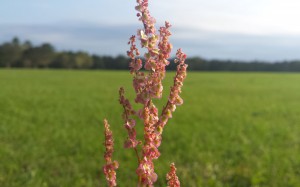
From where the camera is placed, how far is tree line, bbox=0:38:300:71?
352 ft

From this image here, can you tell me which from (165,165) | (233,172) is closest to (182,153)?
(165,165)

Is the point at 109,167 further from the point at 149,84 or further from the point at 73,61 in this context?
the point at 73,61

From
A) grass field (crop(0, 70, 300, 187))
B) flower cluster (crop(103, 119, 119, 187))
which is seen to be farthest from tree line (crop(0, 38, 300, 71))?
flower cluster (crop(103, 119, 119, 187))

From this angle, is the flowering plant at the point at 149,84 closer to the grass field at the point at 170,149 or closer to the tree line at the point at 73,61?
the grass field at the point at 170,149

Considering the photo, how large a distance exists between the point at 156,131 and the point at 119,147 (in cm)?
918

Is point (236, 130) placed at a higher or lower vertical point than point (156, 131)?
lower

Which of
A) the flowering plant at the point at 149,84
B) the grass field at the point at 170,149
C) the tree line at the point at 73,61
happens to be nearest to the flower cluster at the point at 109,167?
the flowering plant at the point at 149,84

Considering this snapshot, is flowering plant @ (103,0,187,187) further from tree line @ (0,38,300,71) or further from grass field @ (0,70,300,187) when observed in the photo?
tree line @ (0,38,300,71)

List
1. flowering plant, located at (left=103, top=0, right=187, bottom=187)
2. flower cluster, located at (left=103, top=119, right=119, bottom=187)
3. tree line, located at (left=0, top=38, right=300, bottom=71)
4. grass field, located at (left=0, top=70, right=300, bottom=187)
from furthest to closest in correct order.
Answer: tree line, located at (left=0, top=38, right=300, bottom=71) → grass field, located at (left=0, top=70, right=300, bottom=187) → flower cluster, located at (left=103, top=119, right=119, bottom=187) → flowering plant, located at (left=103, top=0, right=187, bottom=187)

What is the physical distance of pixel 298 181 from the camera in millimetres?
7559

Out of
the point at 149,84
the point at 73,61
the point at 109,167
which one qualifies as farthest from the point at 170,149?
the point at 73,61

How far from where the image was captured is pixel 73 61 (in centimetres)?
11681

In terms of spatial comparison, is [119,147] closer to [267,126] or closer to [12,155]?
[12,155]

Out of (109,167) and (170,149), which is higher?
(109,167)
